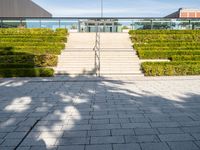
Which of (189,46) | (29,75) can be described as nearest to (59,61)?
(29,75)

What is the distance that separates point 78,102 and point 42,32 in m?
15.4

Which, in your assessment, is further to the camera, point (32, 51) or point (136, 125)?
point (32, 51)

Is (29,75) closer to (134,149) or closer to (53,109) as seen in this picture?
(53,109)

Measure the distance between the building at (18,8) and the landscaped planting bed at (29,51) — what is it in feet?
64.3

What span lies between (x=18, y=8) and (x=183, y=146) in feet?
155

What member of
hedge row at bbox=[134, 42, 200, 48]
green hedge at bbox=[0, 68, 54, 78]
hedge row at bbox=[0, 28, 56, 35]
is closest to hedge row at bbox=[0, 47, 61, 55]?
green hedge at bbox=[0, 68, 54, 78]

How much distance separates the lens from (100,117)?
19.9 ft

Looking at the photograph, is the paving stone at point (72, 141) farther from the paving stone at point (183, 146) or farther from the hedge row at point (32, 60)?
the hedge row at point (32, 60)

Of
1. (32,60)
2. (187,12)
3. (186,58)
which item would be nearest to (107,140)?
(32,60)

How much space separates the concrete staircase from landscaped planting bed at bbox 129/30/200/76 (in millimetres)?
765

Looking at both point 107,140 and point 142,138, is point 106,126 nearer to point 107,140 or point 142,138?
point 107,140

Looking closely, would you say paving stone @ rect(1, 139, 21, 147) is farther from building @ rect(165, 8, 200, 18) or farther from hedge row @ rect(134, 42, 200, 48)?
building @ rect(165, 8, 200, 18)

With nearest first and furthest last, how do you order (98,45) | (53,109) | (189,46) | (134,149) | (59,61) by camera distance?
1. (134,149)
2. (53,109)
3. (59,61)
4. (189,46)
5. (98,45)

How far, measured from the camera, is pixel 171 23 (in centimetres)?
2412
